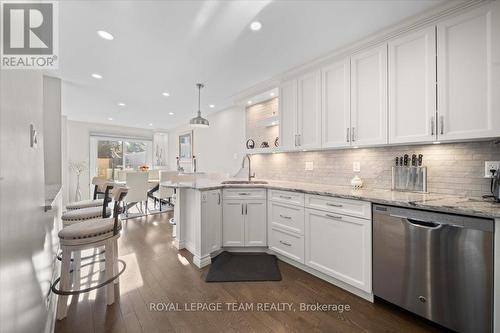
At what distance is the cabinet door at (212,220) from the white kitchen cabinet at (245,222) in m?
0.10

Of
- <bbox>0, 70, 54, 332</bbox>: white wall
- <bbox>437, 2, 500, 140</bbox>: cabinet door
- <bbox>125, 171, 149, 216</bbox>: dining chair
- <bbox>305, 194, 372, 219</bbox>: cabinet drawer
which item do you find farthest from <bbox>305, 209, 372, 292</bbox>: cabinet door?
<bbox>125, 171, 149, 216</bbox>: dining chair

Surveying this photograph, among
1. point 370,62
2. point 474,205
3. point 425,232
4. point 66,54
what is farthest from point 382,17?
point 66,54

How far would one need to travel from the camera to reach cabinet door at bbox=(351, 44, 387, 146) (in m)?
2.07

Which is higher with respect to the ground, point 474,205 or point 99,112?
point 99,112

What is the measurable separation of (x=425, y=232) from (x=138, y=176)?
198 inches

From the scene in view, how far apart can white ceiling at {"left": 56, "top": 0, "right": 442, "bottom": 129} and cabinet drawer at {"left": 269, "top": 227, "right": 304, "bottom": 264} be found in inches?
88.3

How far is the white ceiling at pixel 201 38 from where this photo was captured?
174cm

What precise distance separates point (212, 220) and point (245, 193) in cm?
57

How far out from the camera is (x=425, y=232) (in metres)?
1.53

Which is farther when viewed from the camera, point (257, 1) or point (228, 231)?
point (228, 231)

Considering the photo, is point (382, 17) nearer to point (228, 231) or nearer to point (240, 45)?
point (240, 45)

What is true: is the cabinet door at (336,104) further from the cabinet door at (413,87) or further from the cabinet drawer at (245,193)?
the cabinet drawer at (245,193)

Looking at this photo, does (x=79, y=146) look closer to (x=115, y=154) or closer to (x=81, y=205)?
(x=115, y=154)

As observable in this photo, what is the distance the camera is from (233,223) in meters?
2.82
